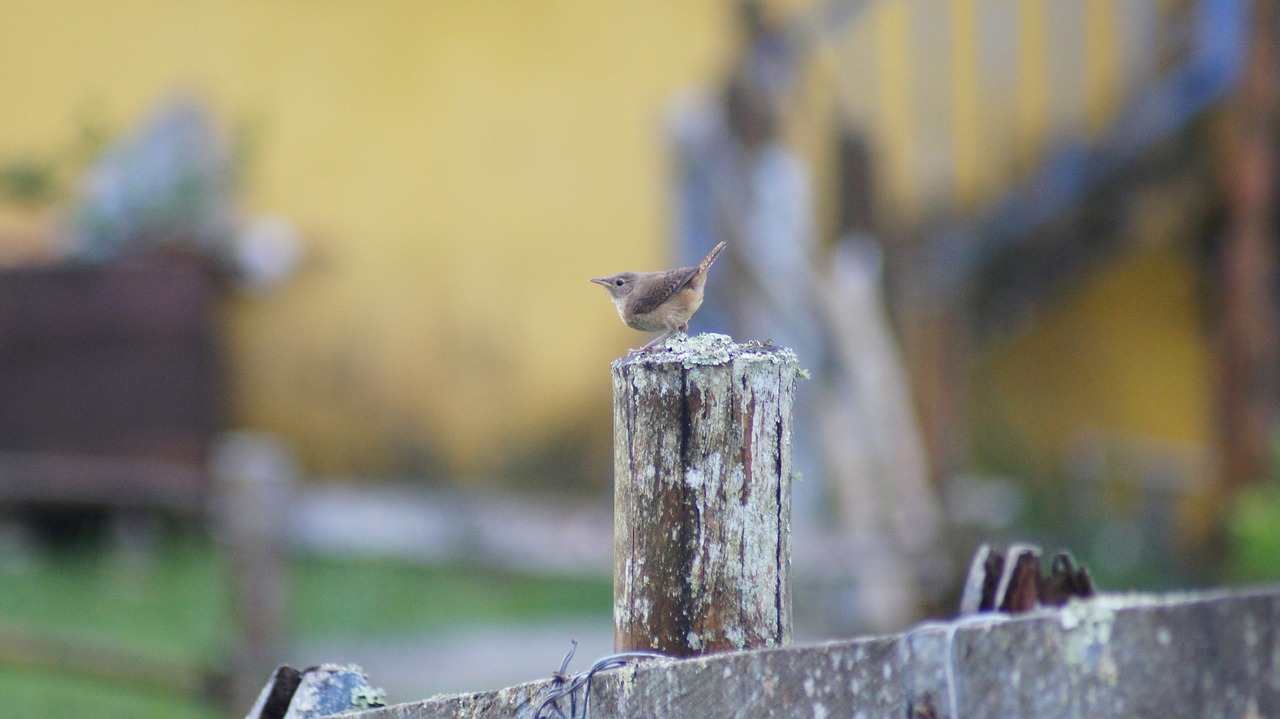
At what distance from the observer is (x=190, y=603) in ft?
22.4

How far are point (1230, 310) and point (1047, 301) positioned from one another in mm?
1761

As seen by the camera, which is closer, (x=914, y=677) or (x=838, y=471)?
(x=914, y=677)

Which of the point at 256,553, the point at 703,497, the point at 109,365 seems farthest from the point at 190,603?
the point at 703,497

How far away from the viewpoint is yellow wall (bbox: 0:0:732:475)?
866 centimetres

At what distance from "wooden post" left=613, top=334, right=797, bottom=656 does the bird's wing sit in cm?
78

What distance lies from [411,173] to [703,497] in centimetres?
726

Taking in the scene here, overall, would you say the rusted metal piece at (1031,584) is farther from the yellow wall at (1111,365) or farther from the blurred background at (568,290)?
the yellow wall at (1111,365)

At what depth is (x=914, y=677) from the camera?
5.49 ft

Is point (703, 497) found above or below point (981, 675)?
above

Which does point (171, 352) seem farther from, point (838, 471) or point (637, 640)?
point (637, 640)

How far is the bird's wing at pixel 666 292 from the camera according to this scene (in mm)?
2656

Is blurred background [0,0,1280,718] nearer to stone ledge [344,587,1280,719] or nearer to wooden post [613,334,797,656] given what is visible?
wooden post [613,334,797,656]

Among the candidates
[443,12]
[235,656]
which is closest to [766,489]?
[235,656]

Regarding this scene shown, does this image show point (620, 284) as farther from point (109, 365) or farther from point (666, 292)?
point (109, 365)
